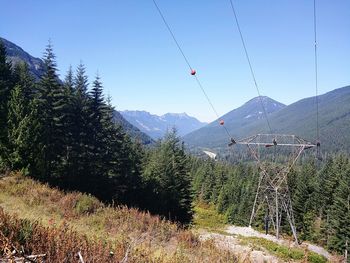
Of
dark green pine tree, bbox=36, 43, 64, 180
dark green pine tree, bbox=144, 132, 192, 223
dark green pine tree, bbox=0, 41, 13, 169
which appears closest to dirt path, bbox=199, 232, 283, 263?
dark green pine tree, bbox=0, 41, 13, 169

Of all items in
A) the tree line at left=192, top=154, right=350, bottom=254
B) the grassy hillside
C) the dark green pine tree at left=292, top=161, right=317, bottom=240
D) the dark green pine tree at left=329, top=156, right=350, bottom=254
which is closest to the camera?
the grassy hillside

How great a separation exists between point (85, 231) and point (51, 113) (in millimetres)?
26133

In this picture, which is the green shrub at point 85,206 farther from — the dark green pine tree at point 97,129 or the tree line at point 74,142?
the dark green pine tree at point 97,129

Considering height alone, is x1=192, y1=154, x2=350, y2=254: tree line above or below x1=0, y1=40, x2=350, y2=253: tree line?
below

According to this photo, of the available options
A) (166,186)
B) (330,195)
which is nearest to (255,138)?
(166,186)

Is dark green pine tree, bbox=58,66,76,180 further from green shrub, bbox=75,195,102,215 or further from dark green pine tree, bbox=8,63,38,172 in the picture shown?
green shrub, bbox=75,195,102,215

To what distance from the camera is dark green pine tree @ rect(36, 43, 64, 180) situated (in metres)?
32.2

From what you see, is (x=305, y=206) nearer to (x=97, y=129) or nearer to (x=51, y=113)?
(x=97, y=129)

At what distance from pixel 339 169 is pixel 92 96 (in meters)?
50.4

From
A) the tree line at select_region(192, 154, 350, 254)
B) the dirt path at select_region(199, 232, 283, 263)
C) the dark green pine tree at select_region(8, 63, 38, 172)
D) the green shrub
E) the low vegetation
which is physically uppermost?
the dark green pine tree at select_region(8, 63, 38, 172)

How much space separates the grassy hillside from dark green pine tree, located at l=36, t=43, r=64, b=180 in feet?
53.9

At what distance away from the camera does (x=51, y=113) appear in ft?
110

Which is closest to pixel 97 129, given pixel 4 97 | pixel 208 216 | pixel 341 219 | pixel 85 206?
pixel 4 97

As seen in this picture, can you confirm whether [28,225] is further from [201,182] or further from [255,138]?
[201,182]
